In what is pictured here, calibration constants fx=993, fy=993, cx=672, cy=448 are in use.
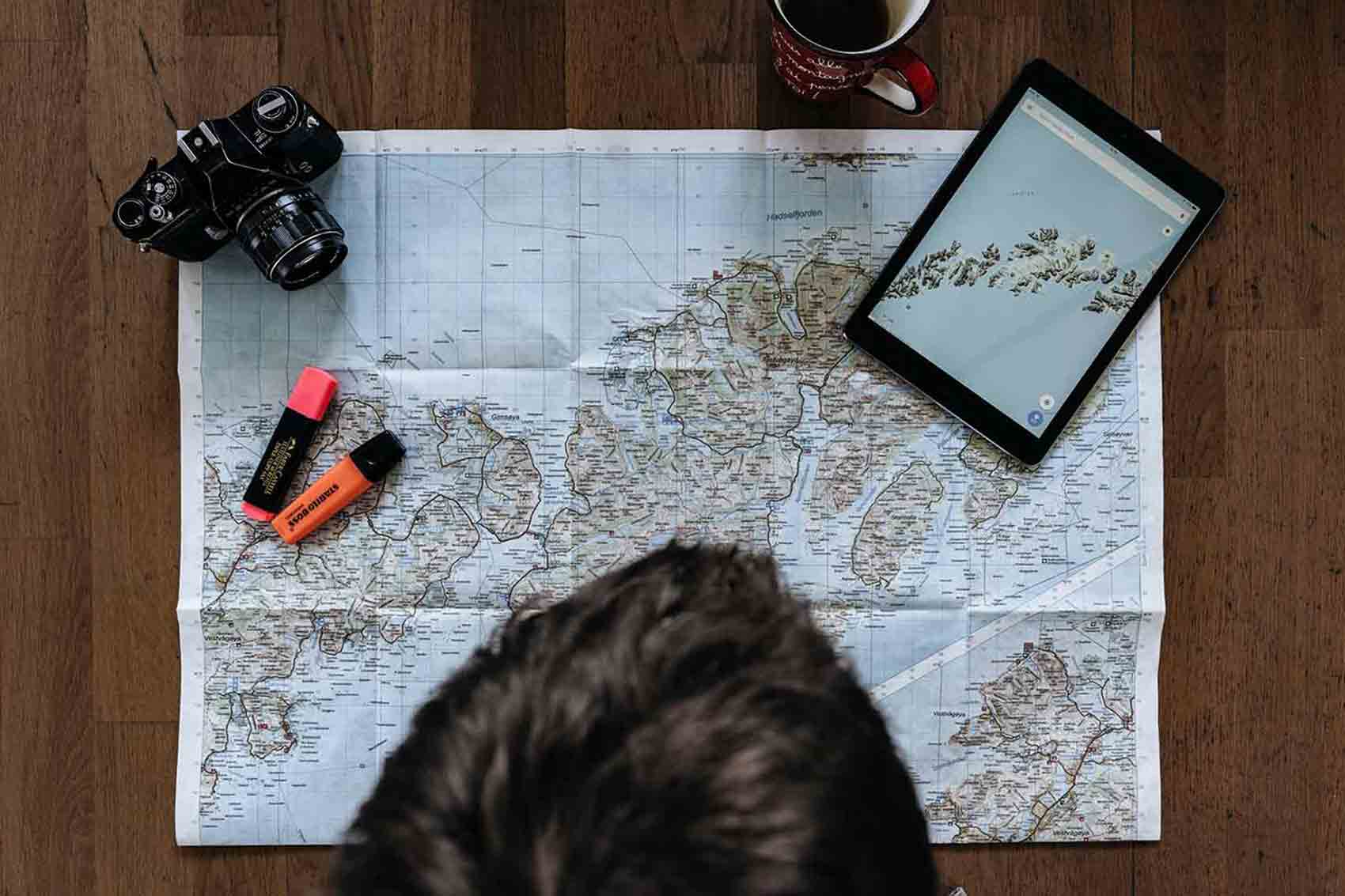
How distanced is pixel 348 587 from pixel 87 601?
0.65ft

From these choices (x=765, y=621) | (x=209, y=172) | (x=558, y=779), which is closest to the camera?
(x=558, y=779)

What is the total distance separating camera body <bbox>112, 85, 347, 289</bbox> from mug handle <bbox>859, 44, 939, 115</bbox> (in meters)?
0.39

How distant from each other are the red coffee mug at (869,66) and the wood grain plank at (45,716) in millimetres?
546

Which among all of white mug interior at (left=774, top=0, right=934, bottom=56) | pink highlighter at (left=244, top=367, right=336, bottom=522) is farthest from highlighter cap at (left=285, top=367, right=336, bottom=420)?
white mug interior at (left=774, top=0, right=934, bottom=56)

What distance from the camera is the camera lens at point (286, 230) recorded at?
0.68 m

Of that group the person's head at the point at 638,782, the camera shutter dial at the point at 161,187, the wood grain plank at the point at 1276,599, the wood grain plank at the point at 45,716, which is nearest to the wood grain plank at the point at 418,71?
the camera shutter dial at the point at 161,187

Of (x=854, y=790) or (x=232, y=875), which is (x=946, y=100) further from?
(x=232, y=875)

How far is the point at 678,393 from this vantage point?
2.44ft

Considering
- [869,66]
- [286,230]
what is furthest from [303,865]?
[869,66]

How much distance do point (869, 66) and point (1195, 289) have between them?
312mm

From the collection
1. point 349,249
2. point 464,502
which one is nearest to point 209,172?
point 349,249

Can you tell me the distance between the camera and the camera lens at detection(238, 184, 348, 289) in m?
0.68

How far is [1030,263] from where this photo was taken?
74 cm

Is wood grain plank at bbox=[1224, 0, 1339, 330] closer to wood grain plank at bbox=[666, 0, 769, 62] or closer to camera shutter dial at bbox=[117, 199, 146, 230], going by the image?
wood grain plank at bbox=[666, 0, 769, 62]
